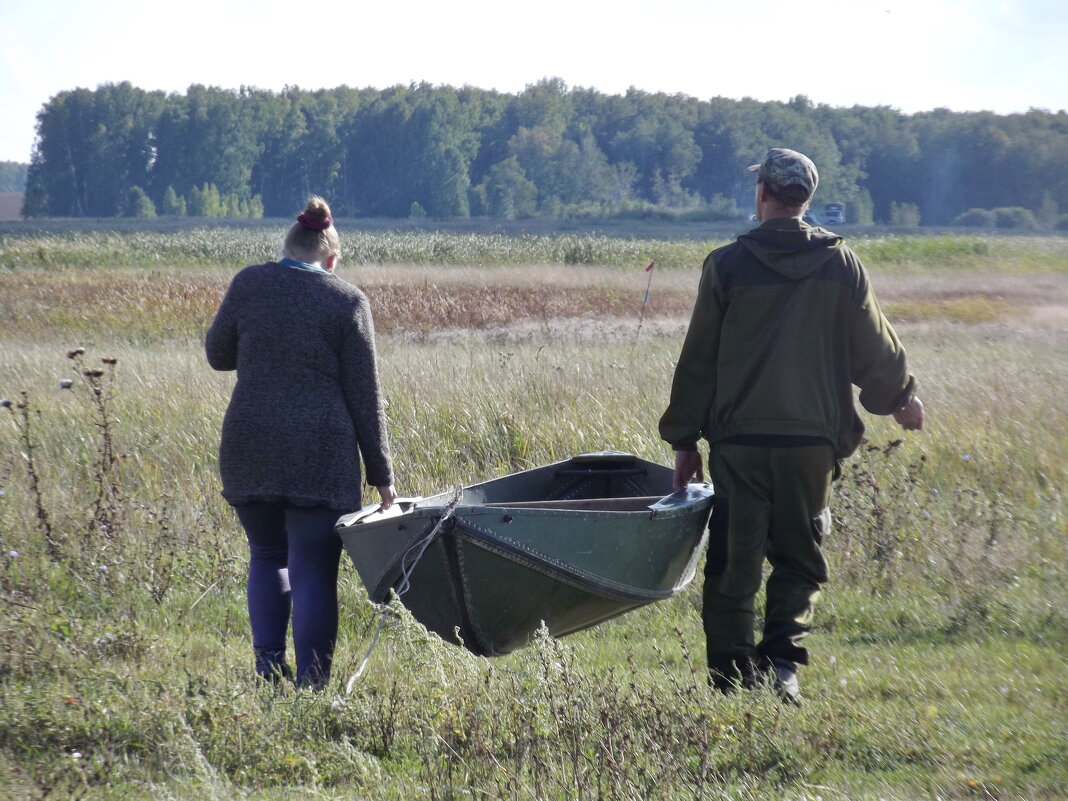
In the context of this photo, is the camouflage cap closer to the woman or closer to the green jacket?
the green jacket

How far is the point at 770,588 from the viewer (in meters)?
4.09

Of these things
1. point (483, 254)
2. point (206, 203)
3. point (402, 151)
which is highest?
point (402, 151)

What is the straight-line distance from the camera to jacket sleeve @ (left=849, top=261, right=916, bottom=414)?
12.8 feet

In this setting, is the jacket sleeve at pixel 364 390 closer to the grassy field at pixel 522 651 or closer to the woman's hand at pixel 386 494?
the woman's hand at pixel 386 494

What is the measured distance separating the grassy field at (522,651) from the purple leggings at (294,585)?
0.48 feet

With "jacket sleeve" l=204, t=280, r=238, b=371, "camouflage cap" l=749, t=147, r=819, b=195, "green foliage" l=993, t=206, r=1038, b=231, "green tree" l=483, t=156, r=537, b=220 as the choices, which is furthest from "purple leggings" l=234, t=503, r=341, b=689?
"green tree" l=483, t=156, r=537, b=220

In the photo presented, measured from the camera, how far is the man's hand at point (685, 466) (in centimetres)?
418

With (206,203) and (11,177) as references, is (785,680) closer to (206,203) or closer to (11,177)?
(206,203)

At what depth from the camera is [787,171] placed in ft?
12.8

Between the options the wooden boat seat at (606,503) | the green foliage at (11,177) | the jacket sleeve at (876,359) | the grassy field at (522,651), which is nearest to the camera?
the grassy field at (522,651)

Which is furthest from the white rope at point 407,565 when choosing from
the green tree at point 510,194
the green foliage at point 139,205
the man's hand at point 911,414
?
the green foliage at point 139,205

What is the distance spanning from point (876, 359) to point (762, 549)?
0.79 meters

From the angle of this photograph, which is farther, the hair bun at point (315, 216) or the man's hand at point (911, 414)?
the man's hand at point (911, 414)

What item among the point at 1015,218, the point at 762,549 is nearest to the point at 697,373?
the point at 762,549
